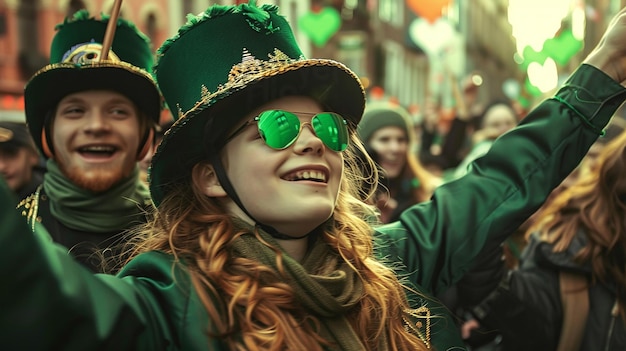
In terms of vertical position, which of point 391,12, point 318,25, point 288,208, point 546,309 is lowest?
point 391,12

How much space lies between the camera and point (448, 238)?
7.86 feet

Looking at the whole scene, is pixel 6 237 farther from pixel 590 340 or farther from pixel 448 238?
pixel 590 340

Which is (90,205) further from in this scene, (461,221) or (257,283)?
(461,221)

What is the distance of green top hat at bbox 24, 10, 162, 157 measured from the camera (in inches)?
122

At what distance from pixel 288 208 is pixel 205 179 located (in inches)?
12.0

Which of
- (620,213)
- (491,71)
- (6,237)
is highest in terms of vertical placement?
(6,237)

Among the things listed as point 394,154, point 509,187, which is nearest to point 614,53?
point 509,187

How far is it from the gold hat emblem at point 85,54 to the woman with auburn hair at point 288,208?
108cm

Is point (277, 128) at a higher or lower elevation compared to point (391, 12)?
higher

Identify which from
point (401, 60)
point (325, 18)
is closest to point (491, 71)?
point (401, 60)

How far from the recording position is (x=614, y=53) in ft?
7.82

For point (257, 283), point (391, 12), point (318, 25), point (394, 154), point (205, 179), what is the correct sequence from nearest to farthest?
point (257, 283) → point (205, 179) → point (394, 154) → point (318, 25) → point (391, 12)

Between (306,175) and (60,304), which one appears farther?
(306,175)

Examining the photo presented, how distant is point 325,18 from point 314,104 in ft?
43.0
